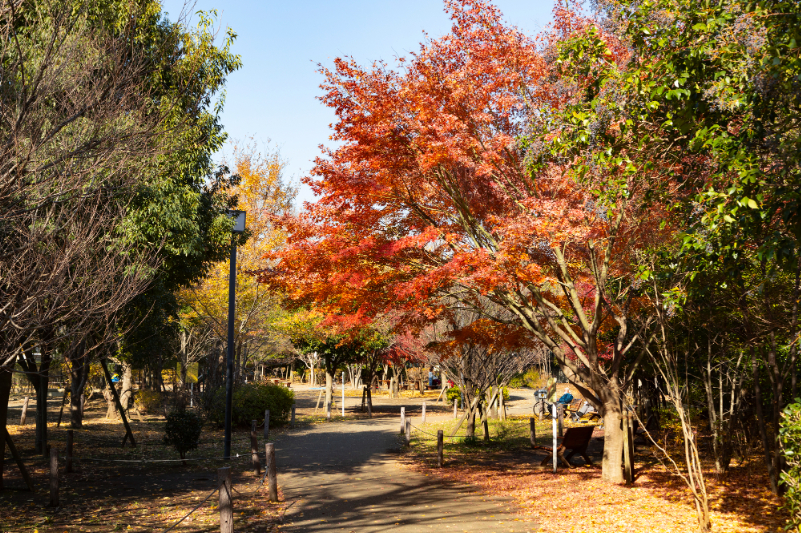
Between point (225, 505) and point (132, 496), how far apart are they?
4.27 metres

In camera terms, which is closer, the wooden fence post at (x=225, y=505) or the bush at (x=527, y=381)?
the wooden fence post at (x=225, y=505)

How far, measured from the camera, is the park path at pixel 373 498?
812 cm

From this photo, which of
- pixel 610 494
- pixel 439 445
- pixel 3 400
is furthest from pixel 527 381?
pixel 3 400

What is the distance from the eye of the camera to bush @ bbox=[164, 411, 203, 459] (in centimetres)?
1331

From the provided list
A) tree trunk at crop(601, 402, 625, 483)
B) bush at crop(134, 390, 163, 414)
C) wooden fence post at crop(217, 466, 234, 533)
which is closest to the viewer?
wooden fence post at crop(217, 466, 234, 533)

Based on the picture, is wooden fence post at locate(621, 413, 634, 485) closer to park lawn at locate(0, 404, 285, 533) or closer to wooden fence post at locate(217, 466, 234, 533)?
park lawn at locate(0, 404, 285, 533)

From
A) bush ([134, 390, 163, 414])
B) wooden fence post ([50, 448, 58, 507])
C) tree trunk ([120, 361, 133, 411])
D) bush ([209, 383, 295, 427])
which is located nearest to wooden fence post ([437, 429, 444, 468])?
wooden fence post ([50, 448, 58, 507])

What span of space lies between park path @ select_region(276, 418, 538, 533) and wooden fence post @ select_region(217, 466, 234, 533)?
4.57 ft

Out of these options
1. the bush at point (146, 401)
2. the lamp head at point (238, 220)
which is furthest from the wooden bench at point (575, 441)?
the bush at point (146, 401)

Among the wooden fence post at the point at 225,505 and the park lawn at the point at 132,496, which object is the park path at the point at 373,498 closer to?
the park lawn at the point at 132,496

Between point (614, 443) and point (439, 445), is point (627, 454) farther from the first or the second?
point (439, 445)

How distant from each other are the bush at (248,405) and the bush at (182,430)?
306 inches

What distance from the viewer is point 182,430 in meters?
13.3

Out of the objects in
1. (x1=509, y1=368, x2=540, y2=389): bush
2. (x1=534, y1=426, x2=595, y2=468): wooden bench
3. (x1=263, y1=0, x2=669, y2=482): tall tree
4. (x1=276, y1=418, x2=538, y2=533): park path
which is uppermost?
(x1=263, y1=0, x2=669, y2=482): tall tree
